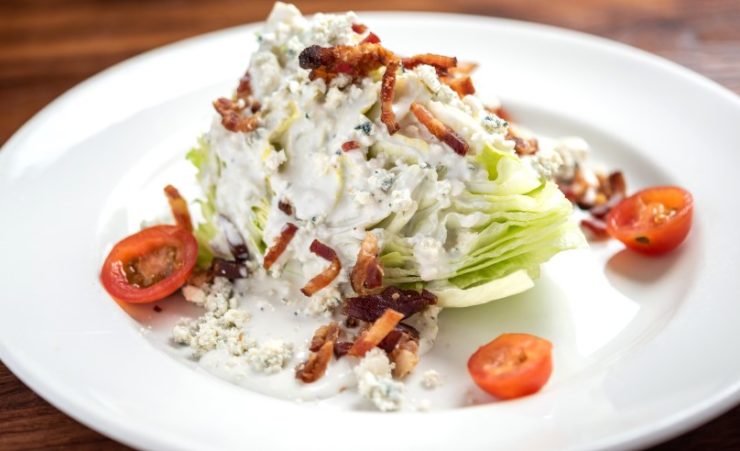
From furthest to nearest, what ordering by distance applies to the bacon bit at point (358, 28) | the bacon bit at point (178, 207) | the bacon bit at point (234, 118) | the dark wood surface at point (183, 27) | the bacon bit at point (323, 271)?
1. the dark wood surface at point (183, 27)
2. the bacon bit at point (178, 207)
3. the bacon bit at point (358, 28)
4. the bacon bit at point (234, 118)
5. the bacon bit at point (323, 271)

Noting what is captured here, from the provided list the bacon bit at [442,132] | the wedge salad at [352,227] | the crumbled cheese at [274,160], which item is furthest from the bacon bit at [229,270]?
the bacon bit at [442,132]

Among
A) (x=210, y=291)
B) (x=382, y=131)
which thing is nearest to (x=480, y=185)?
(x=382, y=131)

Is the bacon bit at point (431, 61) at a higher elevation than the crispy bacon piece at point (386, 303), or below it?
higher

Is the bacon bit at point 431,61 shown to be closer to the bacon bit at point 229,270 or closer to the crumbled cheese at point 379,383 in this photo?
the bacon bit at point 229,270

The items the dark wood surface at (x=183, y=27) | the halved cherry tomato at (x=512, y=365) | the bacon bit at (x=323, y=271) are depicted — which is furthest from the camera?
the dark wood surface at (x=183, y=27)

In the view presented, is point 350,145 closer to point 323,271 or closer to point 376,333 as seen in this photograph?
point 323,271

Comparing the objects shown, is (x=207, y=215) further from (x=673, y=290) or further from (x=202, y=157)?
(x=673, y=290)

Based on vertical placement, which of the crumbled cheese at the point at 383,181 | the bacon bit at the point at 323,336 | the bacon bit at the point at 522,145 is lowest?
the bacon bit at the point at 323,336
